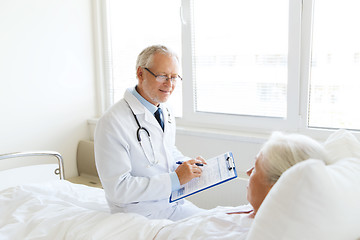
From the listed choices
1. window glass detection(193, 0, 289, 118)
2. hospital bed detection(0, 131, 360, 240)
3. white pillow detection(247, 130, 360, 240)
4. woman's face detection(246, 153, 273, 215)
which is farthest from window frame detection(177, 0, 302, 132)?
white pillow detection(247, 130, 360, 240)

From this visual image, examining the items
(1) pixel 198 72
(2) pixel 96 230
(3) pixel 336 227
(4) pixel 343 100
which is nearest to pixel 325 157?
(3) pixel 336 227

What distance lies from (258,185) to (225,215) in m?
0.29

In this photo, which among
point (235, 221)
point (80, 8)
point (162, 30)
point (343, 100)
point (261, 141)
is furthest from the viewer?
point (80, 8)

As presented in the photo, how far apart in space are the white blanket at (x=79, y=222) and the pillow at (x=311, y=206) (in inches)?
14.8

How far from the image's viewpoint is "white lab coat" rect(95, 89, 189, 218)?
1820mm

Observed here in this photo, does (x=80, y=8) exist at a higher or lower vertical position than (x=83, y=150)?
higher

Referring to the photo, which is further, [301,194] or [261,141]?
[261,141]

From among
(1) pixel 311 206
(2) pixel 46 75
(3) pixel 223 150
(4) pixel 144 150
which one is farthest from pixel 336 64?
(2) pixel 46 75

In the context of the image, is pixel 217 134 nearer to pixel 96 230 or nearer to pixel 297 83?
pixel 297 83

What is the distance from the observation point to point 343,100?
243cm

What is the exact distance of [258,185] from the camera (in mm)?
1354

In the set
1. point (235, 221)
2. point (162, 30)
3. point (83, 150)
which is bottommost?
point (83, 150)

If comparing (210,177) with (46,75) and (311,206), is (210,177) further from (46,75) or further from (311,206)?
(46,75)

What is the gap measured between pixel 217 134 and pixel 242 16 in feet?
2.84
